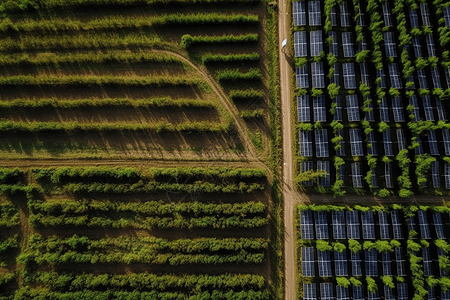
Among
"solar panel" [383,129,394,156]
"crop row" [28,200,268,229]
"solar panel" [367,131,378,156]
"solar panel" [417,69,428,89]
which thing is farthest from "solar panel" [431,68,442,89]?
"crop row" [28,200,268,229]

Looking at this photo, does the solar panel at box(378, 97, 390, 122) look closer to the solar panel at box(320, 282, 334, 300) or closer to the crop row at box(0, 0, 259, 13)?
the crop row at box(0, 0, 259, 13)

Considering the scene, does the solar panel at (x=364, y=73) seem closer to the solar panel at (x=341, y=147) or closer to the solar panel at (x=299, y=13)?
the solar panel at (x=341, y=147)

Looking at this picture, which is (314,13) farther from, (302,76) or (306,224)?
(306,224)

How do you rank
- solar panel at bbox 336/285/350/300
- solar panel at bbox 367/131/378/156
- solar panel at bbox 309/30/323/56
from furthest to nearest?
1. solar panel at bbox 309/30/323/56
2. solar panel at bbox 367/131/378/156
3. solar panel at bbox 336/285/350/300

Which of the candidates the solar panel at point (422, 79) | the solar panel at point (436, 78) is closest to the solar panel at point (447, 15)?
the solar panel at point (436, 78)

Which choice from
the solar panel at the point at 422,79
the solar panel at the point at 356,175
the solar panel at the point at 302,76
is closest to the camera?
the solar panel at the point at 356,175

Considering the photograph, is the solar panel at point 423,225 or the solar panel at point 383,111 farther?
the solar panel at point 383,111

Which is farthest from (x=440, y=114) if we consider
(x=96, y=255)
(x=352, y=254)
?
(x=96, y=255)
